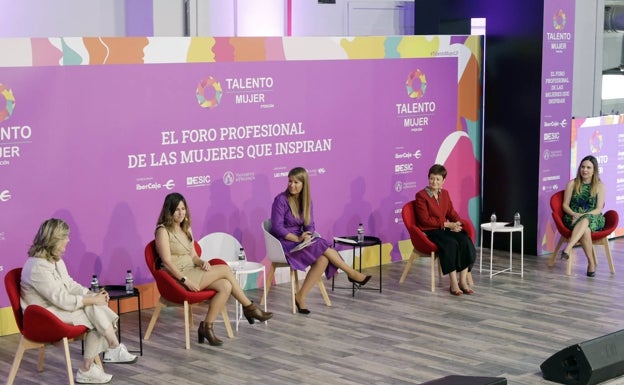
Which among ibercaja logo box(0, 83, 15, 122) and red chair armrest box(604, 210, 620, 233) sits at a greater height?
ibercaja logo box(0, 83, 15, 122)

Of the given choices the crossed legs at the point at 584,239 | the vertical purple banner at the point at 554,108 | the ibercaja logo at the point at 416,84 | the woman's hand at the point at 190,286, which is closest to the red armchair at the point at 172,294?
the woman's hand at the point at 190,286

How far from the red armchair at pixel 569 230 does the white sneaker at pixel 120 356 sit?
4.98m

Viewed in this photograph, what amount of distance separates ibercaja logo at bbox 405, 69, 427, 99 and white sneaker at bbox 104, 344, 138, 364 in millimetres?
4781

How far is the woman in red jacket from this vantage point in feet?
32.0

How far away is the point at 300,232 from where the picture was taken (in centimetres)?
928

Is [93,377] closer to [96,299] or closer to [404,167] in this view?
[96,299]

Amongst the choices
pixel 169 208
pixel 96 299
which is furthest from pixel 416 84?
pixel 96 299

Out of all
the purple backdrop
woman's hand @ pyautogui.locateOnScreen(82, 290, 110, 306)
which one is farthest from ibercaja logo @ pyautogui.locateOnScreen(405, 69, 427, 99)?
woman's hand @ pyautogui.locateOnScreen(82, 290, 110, 306)

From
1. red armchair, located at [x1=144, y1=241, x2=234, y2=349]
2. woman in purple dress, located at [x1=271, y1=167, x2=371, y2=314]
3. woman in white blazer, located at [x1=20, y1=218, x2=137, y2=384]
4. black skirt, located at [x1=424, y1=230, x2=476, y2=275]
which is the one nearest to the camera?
woman in white blazer, located at [x1=20, y1=218, x2=137, y2=384]

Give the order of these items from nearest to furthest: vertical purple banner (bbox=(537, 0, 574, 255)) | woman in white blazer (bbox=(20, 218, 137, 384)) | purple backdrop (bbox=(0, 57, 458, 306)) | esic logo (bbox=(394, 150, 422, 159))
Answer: woman in white blazer (bbox=(20, 218, 137, 384)) < purple backdrop (bbox=(0, 57, 458, 306)) < esic logo (bbox=(394, 150, 422, 159)) < vertical purple banner (bbox=(537, 0, 574, 255))

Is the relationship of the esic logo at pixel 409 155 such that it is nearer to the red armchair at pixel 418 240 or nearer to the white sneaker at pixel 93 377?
the red armchair at pixel 418 240

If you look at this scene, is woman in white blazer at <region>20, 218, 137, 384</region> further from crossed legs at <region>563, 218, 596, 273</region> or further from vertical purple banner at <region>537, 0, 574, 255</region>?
vertical purple banner at <region>537, 0, 574, 255</region>

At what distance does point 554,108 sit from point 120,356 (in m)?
5.95

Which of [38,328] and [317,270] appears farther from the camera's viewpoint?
[317,270]
